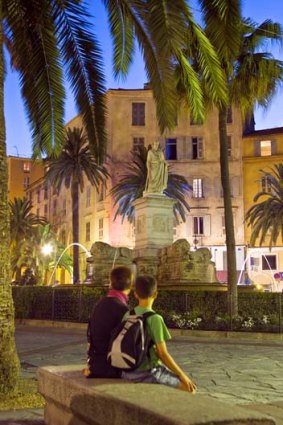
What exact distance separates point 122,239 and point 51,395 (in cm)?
5216

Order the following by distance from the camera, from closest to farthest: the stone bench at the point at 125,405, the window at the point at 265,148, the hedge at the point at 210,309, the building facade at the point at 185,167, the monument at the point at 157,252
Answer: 1. the stone bench at the point at 125,405
2. the hedge at the point at 210,309
3. the monument at the point at 157,252
4. the building facade at the point at 185,167
5. the window at the point at 265,148

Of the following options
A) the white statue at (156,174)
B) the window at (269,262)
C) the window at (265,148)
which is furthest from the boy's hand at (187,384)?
the window at (265,148)

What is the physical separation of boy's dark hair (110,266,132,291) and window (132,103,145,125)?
5655 centimetres

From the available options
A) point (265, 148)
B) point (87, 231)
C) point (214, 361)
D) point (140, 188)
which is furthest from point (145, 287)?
point (87, 231)

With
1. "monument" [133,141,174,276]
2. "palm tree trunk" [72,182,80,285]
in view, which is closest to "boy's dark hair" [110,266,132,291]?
"monument" [133,141,174,276]

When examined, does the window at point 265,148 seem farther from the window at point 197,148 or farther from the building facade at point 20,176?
the building facade at point 20,176

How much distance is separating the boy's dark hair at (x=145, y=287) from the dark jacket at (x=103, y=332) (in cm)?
22

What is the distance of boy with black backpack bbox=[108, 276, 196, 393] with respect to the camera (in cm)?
481

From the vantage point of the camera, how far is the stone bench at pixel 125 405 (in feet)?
12.1

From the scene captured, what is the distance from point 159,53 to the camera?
9.08m

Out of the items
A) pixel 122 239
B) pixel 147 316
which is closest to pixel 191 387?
pixel 147 316

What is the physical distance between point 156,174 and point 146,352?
67.5 ft

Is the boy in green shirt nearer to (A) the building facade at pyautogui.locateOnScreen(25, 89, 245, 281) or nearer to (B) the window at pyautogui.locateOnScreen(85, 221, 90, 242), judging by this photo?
(A) the building facade at pyautogui.locateOnScreen(25, 89, 245, 281)

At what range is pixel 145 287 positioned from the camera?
200 inches
